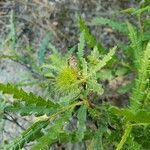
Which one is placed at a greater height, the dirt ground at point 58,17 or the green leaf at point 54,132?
the dirt ground at point 58,17

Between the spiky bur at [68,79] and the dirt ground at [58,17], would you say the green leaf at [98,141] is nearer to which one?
the spiky bur at [68,79]

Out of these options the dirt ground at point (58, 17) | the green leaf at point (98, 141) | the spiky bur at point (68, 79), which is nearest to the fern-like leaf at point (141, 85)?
the green leaf at point (98, 141)

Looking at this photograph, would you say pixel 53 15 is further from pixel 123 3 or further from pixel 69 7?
pixel 123 3

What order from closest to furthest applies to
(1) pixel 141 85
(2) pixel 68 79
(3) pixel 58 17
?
1. (2) pixel 68 79
2. (1) pixel 141 85
3. (3) pixel 58 17

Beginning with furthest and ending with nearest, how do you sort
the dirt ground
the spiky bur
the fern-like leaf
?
the dirt ground → the fern-like leaf → the spiky bur

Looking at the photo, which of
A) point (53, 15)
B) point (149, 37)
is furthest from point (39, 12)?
point (149, 37)

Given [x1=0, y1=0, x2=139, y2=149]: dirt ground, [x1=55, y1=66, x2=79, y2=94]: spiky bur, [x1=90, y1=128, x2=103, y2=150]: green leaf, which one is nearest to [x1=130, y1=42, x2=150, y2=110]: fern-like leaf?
[x1=90, y1=128, x2=103, y2=150]: green leaf

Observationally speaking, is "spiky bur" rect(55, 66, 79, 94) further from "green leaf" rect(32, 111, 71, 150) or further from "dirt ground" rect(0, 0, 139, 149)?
"dirt ground" rect(0, 0, 139, 149)

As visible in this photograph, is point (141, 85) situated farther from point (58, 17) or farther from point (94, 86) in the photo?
point (58, 17)

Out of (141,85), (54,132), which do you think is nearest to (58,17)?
(141,85)

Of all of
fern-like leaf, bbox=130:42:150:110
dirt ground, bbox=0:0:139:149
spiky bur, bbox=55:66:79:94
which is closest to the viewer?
spiky bur, bbox=55:66:79:94

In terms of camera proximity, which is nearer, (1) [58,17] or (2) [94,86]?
(2) [94,86]

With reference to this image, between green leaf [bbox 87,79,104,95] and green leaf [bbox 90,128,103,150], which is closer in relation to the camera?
green leaf [bbox 87,79,104,95]

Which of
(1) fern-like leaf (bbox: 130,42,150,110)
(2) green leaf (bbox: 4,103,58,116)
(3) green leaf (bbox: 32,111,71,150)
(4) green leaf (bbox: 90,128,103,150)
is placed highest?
(1) fern-like leaf (bbox: 130,42,150,110)
